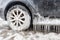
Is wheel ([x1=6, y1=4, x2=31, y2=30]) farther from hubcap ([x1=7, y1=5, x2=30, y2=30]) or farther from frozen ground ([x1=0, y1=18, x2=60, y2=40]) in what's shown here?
frozen ground ([x1=0, y1=18, x2=60, y2=40])

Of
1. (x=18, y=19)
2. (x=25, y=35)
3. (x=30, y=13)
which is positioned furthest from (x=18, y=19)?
(x=25, y=35)

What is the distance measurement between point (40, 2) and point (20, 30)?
43.1 inches

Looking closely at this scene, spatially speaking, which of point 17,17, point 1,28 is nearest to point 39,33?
point 17,17

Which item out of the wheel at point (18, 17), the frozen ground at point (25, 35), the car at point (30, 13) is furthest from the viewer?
the wheel at point (18, 17)

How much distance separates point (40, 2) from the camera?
4.19 metres

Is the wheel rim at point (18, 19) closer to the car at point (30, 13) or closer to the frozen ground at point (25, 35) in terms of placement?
the car at point (30, 13)

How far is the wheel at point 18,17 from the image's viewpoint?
4379 millimetres

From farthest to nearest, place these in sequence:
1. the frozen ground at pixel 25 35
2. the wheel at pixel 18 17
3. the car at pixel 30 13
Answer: the wheel at pixel 18 17 → the car at pixel 30 13 → the frozen ground at pixel 25 35

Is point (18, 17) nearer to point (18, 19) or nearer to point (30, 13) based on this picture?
point (18, 19)

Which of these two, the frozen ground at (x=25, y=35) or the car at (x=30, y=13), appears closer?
the frozen ground at (x=25, y=35)

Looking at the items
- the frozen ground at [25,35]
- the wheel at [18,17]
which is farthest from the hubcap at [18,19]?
the frozen ground at [25,35]

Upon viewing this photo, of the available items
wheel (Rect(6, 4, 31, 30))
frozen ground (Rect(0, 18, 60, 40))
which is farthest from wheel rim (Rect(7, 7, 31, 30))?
frozen ground (Rect(0, 18, 60, 40))

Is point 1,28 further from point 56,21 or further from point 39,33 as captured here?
point 56,21

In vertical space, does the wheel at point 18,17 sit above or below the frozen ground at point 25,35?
above
